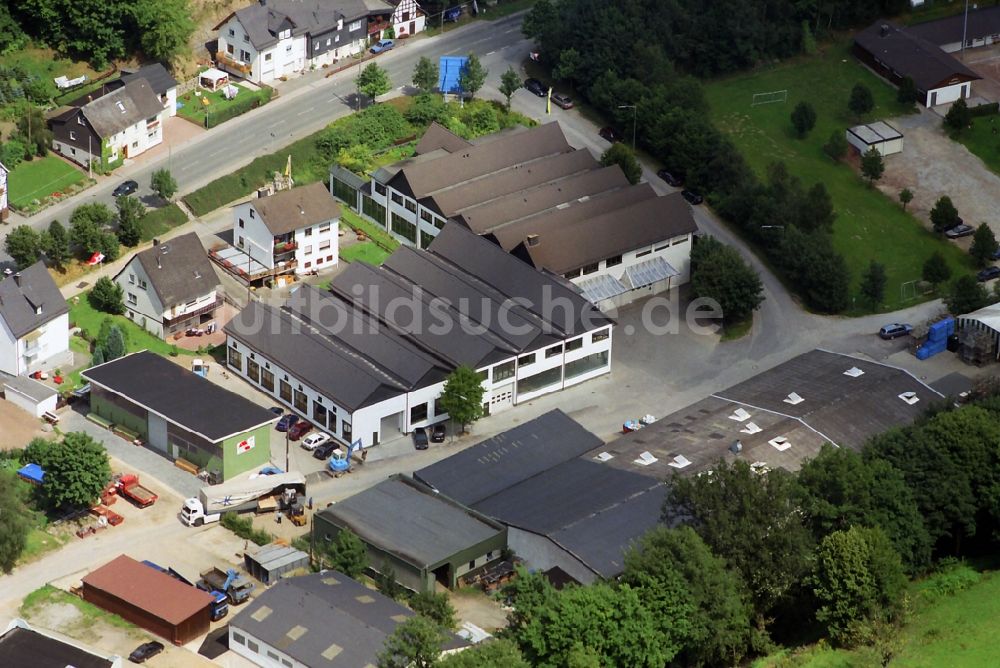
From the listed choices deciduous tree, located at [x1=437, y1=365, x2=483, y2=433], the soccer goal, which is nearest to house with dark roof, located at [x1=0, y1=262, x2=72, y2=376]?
deciduous tree, located at [x1=437, y1=365, x2=483, y2=433]

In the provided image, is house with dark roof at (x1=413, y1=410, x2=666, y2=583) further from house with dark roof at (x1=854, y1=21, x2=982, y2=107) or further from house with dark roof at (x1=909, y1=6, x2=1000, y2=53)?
house with dark roof at (x1=909, y1=6, x2=1000, y2=53)

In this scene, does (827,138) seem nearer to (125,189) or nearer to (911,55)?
(911,55)

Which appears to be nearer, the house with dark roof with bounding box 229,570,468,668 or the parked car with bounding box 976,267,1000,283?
A: the house with dark roof with bounding box 229,570,468,668

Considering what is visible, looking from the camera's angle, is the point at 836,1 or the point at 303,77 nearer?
the point at 303,77

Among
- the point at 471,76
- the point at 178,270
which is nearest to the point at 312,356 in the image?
the point at 178,270

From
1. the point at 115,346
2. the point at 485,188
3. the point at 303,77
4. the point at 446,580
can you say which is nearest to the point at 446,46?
the point at 303,77

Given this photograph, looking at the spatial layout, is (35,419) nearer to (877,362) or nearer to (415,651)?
(415,651)
